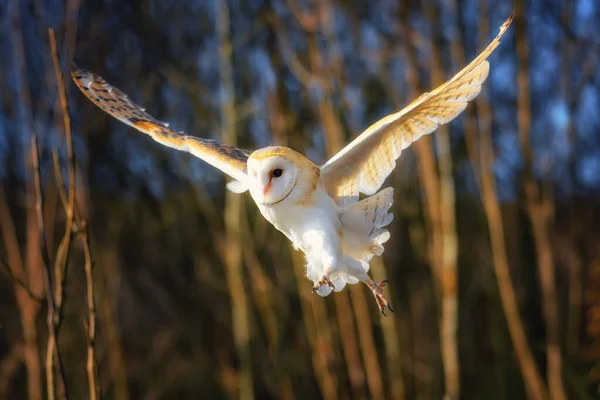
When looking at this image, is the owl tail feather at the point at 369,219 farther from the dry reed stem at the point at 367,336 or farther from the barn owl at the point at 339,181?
the dry reed stem at the point at 367,336

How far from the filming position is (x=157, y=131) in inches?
61.8

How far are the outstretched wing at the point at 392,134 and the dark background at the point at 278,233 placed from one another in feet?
1.80

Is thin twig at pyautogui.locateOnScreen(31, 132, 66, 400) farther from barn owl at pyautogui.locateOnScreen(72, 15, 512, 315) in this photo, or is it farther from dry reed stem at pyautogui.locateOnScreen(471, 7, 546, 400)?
dry reed stem at pyautogui.locateOnScreen(471, 7, 546, 400)

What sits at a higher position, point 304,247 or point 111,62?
point 111,62

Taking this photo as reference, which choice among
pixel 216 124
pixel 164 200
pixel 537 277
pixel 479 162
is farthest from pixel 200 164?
pixel 537 277

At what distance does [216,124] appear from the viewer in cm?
440

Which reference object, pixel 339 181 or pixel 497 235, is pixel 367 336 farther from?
pixel 339 181

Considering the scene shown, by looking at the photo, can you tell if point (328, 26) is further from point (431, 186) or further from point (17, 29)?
point (17, 29)

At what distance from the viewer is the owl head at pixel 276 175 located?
1212mm

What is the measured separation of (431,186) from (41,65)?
2.90 m

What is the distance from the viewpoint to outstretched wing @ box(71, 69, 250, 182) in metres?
1.43

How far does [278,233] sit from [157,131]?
366 centimetres

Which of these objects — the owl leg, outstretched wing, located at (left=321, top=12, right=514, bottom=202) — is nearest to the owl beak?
outstretched wing, located at (left=321, top=12, right=514, bottom=202)

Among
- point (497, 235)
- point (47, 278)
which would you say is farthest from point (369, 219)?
point (497, 235)
